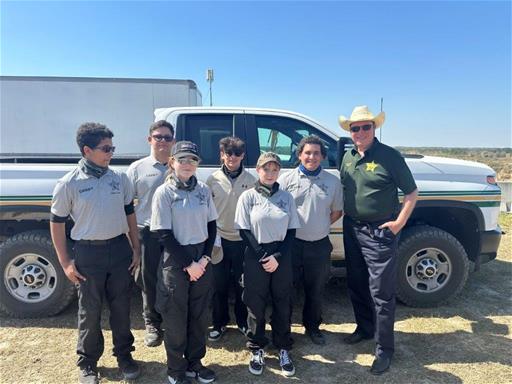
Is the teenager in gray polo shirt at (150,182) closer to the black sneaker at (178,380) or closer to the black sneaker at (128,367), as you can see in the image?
the black sneaker at (128,367)

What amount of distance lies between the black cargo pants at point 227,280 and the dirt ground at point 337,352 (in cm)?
19

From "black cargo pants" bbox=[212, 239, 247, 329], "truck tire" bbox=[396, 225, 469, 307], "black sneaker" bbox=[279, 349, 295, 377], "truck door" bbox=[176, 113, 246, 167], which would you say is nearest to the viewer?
"black sneaker" bbox=[279, 349, 295, 377]

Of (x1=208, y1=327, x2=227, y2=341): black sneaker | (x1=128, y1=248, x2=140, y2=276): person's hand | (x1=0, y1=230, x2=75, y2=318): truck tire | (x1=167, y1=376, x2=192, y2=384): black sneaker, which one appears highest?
(x1=128, y1=248, x2=140, y2=276): person's hand

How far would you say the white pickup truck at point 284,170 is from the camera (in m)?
3.67

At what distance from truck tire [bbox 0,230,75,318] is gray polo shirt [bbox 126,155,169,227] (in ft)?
4.22

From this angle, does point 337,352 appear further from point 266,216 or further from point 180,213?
point 180,213

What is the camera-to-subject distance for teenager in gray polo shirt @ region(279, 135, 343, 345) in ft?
10.1

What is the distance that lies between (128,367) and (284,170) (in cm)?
224

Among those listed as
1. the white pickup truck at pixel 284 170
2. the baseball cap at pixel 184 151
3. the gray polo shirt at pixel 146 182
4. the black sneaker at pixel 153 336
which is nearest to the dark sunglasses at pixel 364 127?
the white pickup truck at pixel 284 170

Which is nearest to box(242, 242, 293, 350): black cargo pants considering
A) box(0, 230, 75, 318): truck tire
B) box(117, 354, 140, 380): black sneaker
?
box(117, 354, 140, 380): black sneaker

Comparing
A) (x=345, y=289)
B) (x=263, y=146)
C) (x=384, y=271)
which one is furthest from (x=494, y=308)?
(x=263, y=146)

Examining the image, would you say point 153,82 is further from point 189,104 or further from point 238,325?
point 238,325

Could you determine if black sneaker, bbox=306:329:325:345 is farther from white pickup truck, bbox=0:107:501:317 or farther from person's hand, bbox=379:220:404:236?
person's hand, bbox=379:220:404:236

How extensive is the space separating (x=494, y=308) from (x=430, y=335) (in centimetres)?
115
